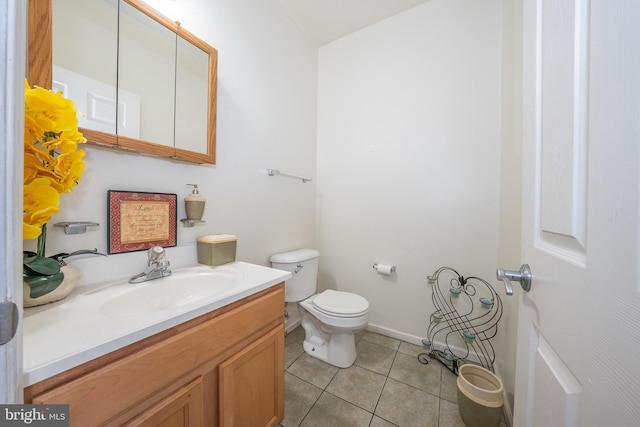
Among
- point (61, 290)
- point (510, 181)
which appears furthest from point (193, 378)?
point (510, 181)

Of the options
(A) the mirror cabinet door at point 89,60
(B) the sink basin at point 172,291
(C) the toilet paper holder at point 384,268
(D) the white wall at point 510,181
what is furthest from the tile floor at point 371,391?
(A) the mirror cabinet door at point 89,60

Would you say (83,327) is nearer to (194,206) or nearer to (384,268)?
(194,206)

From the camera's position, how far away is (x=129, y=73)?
0.97 m

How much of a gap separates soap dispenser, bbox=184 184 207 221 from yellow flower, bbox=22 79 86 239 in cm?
47

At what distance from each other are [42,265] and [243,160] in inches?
40.3

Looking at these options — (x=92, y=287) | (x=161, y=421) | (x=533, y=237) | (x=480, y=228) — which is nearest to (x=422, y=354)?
(x=480, y=228)

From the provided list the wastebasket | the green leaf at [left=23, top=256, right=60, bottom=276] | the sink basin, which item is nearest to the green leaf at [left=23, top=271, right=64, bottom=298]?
the green leaf at [left=23, top=256, right=60, bottom=276]

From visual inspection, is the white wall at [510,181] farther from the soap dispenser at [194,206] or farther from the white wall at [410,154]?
the soap dispenser at [194,206]

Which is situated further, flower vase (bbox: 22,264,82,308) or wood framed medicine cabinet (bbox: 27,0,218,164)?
wood framed medicine cabinet (bbox: 27,0,218,164)

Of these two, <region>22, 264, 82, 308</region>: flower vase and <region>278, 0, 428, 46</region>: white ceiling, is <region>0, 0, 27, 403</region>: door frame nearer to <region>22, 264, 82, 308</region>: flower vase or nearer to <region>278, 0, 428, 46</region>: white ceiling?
<region>22, 264, 82, 308</region>: flower vase

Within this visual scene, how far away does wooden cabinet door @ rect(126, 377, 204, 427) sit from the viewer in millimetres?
612

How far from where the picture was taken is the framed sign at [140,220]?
3.06 ft

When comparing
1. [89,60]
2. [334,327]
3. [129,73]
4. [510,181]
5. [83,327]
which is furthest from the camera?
[334,327]

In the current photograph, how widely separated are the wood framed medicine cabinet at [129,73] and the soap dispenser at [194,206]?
20 cm
